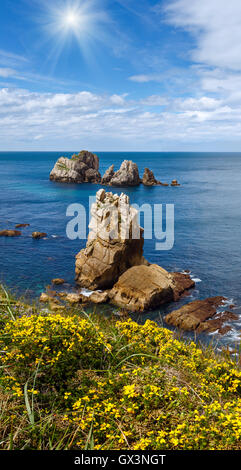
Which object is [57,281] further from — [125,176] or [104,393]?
[125,176]

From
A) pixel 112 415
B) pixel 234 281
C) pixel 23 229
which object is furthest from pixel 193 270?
pixel 112 415

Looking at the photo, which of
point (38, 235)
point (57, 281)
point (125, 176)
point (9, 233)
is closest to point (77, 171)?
point (125, 176)

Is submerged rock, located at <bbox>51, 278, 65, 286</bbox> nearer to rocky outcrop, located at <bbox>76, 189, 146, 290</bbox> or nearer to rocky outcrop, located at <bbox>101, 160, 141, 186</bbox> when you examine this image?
rocky outcrop, located at <bbox>76, 189, 146, 290</bbox>

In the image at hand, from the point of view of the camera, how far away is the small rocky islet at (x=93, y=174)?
11600 centimetres

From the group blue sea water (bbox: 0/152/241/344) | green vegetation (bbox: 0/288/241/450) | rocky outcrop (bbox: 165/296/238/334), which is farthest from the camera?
blue sea water (bbox: 0/152/241/344)

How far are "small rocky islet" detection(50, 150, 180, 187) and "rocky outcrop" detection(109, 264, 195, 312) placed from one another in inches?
3349

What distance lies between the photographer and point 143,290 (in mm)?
31547

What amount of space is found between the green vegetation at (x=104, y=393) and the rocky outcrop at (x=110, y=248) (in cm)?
2765

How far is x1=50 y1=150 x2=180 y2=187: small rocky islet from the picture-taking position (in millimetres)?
116000

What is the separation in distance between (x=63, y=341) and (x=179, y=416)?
8.15 ft

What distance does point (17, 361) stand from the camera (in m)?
5.59

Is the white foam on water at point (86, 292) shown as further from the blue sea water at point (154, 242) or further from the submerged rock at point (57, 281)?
the submerged rock at point (57, 281)

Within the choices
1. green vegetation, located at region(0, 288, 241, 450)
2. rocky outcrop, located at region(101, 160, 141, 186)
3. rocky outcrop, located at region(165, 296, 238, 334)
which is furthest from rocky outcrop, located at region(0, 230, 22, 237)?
rocky outcrop, located at region(101, 160, 141, 186)

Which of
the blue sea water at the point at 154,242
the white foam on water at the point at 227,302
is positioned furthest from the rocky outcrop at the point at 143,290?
the white foam on water at the point at 227,302
